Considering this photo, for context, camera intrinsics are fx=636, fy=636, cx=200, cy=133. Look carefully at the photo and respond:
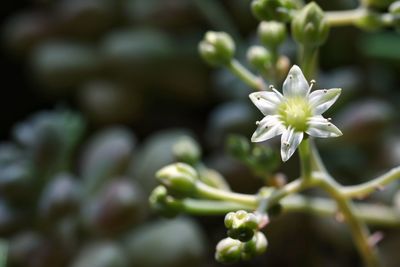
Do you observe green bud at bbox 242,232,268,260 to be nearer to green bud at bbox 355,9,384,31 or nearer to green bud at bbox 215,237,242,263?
green bud at bbox 215,237,242,263

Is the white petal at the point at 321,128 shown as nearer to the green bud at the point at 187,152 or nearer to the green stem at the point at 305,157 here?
the green stem at the point at 305,157

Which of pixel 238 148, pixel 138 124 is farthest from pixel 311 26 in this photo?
pixel 138 124

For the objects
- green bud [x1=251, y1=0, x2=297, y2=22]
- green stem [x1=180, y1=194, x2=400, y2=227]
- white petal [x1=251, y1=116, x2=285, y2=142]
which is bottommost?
green stem [x1=180, y1=194, x2=400, y2=227]

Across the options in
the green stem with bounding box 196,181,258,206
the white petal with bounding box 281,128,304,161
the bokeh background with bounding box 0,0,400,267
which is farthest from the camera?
the bokeh background with bounding box 0,0,400,267

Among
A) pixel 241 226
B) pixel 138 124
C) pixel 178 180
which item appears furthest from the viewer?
pixel 138 124

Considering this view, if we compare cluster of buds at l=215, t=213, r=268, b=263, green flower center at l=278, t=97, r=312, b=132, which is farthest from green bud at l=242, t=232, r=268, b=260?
green flower center at l=278, t=97, r=312, b=132

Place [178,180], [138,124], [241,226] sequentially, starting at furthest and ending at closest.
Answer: [138,124] < [178,180] < [241,226]

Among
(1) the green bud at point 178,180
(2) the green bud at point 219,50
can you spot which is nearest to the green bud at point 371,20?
(2) the green bud at point 219,50

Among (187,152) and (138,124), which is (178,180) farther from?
(138,124)
